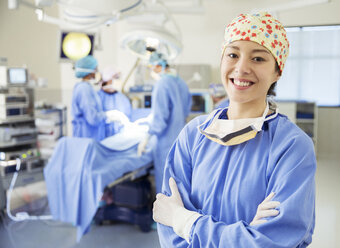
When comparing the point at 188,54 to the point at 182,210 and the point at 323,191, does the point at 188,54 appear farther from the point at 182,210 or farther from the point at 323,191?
the point at 182,210

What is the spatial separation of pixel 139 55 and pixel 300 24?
1.21 m

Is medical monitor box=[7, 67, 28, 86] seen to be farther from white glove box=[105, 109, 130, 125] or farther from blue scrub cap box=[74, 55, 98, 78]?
white glove box=[105, 109, 130, 125]

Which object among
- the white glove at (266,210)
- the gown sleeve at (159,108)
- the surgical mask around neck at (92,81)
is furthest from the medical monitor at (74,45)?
the white glove at (266,210)

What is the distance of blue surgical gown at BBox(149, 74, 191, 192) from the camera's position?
2.24 m

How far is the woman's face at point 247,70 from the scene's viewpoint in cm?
74

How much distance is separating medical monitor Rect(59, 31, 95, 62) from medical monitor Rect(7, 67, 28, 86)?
0.94 metres

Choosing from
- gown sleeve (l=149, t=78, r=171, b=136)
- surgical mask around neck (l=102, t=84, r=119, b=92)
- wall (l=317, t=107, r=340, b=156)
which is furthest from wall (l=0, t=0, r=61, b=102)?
wall (l=317, t=107, r=340, b=156)

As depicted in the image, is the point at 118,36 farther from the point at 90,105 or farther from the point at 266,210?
the point at 266,210

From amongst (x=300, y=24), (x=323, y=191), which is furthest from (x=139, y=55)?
(x=323, y=191)

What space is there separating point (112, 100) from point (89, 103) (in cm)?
20

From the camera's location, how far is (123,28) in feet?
6.57

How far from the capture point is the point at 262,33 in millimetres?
729

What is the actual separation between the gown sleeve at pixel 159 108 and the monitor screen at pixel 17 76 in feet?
4.70

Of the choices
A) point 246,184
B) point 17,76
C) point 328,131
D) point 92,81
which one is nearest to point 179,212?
point 246,184
